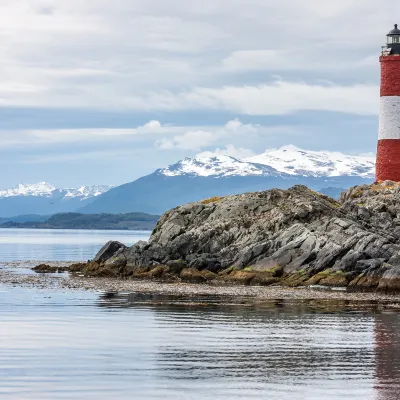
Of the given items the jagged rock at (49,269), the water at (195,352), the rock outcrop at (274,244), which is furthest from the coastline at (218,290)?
the jagged rock at (49,269)

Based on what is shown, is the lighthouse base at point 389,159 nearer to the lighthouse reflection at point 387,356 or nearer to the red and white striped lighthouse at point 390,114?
the red and white striped lighthouse at point 390,114

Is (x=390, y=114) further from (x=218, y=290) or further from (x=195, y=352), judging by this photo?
(x=195, y=352)

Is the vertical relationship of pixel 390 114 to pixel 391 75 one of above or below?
below

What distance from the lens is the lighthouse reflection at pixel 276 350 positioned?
67.6 feet

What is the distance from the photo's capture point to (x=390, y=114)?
8088 centimetres

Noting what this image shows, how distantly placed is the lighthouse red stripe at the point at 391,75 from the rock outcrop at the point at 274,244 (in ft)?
30.4

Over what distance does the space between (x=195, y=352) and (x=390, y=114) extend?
192ft

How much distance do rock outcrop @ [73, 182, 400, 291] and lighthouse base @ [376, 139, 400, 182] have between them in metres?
5.48

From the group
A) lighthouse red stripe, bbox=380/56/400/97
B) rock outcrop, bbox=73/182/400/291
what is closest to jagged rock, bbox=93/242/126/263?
rock outcrop, bbox=73/182/400/291

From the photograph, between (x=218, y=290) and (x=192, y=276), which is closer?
(x=218, y=290)

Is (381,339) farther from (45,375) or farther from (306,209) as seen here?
(306,209)

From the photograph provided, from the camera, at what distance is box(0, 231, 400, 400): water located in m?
20.2

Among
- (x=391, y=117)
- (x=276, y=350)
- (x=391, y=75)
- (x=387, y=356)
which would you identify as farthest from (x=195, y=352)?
(x=391, y=75)

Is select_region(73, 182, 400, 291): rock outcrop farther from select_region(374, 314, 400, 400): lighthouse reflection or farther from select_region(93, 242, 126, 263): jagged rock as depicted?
select_region(374, 314, 400, 400): lighthouse reflection
